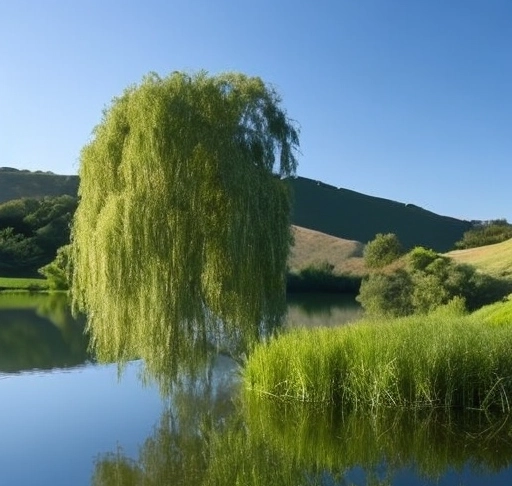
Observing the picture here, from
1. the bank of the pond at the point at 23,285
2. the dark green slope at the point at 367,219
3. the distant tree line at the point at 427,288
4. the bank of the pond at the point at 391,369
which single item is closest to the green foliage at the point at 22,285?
the bank of the pond at the point at 23,285

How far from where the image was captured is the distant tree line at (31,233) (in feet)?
212

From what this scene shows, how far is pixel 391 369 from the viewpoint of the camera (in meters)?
12.2

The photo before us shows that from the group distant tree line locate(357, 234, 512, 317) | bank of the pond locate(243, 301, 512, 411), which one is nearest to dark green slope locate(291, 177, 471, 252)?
distant tree line locate(357, 234, 512, 317)

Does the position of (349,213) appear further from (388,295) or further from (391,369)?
Answer: (391,369)

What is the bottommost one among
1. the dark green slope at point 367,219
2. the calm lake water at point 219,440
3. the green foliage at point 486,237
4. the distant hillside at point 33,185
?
the calm lake water at point 219,440

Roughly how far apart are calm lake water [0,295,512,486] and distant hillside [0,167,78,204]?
90.1 metres

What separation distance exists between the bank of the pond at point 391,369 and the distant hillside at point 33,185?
301ft

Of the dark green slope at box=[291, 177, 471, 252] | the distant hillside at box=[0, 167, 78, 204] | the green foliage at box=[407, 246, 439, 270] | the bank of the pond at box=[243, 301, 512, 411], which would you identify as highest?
the distant hillside at box=[0, 167, 78, 204]

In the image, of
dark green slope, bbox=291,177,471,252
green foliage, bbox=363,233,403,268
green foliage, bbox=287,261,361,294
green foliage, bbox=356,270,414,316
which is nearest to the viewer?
green foliage, bbox=356,270,414,316

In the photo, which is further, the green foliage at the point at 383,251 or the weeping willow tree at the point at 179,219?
the green foliage at the point at 383,251

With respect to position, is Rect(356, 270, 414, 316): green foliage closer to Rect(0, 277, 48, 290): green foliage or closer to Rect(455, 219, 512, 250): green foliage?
Rect(0, 277, 48, 290): green foliage

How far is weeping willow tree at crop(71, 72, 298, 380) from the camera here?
13.3 m

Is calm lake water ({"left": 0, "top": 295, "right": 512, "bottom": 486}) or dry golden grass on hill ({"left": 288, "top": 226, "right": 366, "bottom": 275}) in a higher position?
dry golden grass on hill ({"left": 288, "top": 226, "right": 366, "bottom": 275})

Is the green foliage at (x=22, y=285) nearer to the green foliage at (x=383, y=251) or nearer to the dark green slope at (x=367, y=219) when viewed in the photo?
the green foliage at (x=383, y=251)
